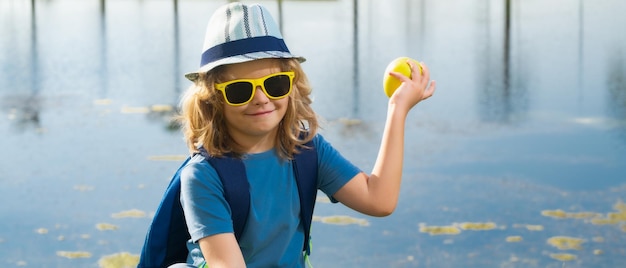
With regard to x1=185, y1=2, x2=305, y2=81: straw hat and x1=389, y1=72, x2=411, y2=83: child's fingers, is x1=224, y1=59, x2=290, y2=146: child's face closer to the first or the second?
x1=185, y1=2, x2=305, y2=81: straw hat

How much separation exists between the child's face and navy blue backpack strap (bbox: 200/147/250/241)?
106 mm

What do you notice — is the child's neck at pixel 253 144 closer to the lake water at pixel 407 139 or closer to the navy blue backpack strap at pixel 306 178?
the navy blue backpack strap at pixel 306 178

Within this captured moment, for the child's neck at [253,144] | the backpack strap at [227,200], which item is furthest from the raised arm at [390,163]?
the child's neck at [253,144]

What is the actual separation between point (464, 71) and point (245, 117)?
775cm

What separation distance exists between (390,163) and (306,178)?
0.79 ft

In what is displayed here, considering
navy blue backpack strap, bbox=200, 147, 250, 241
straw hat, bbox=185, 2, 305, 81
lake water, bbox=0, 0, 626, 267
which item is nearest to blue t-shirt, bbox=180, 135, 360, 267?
navy blue backpack strap, bbox=200, 147, 250, 241

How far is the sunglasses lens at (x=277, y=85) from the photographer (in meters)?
2.78

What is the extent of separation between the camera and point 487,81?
32.5 feet

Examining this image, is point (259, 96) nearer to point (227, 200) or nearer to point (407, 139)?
point (227, 200)

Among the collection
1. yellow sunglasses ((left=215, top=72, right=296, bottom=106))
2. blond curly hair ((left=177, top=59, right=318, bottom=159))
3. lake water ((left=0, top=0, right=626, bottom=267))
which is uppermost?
yellow sunglasses ((left=215, top=72, right=296, bottom=106))

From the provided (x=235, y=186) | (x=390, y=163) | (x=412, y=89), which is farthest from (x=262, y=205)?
(x=412, y=89)

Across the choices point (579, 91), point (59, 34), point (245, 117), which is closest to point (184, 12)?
point (59, 34)

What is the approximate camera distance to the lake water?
4.85 m

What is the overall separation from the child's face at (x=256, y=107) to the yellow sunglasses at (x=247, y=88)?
14mm
